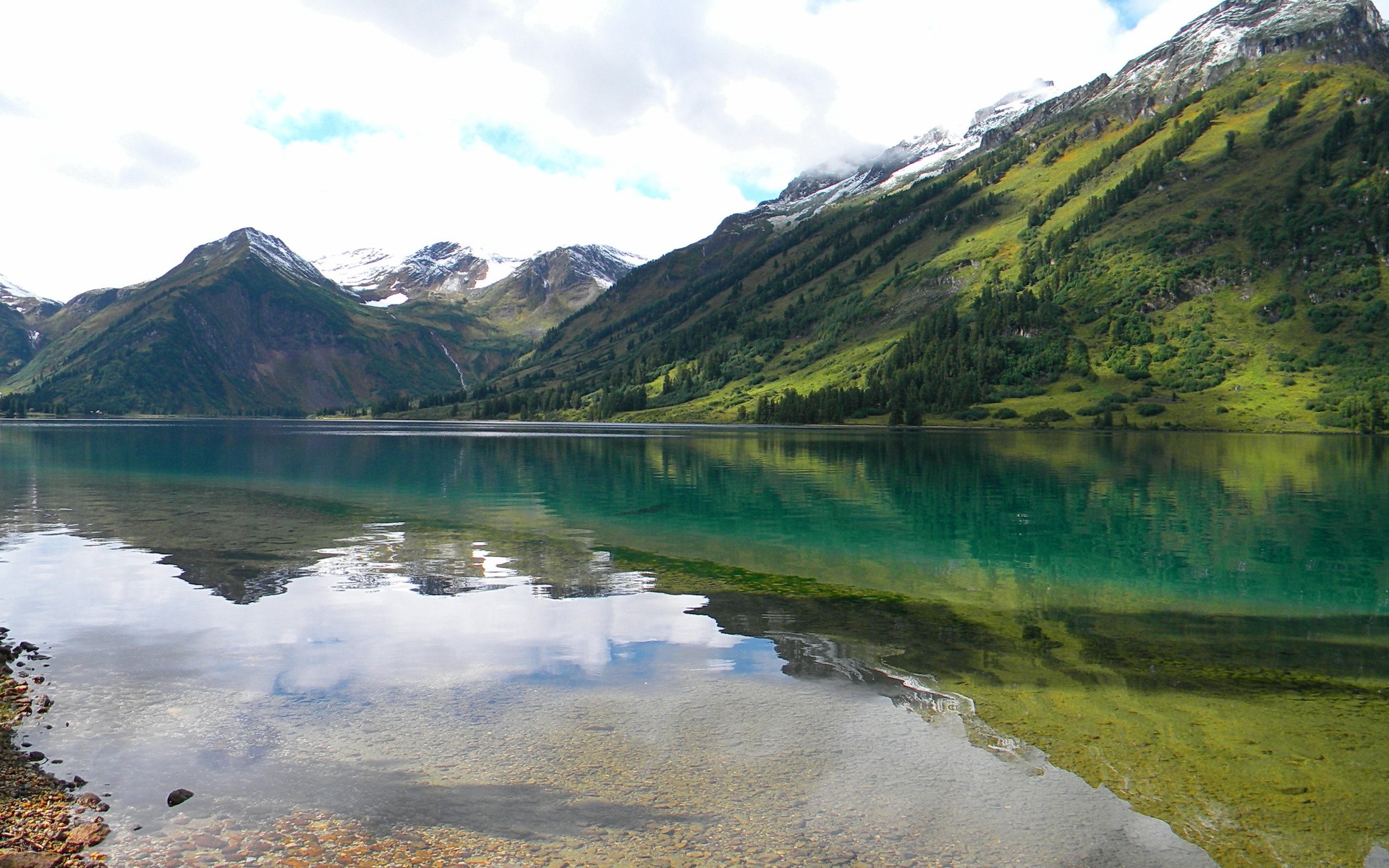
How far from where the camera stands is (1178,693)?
1877 centimetres

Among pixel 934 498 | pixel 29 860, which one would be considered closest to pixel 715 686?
pixel 29 860

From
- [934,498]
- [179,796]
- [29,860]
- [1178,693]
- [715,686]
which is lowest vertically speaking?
[934,498]

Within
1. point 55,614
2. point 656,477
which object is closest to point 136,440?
point 656,477

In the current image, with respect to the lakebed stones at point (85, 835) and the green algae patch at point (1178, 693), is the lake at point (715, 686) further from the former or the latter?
the lakebed stones at point (85, 835)

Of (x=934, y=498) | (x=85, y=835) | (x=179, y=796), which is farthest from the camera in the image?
(x=934, y=498)

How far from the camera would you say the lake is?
1222 centimetres

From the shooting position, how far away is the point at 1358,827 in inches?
487

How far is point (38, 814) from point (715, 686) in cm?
1198

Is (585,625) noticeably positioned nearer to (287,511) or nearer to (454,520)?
(454,520)

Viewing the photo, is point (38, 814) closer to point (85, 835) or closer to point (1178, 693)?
point (85, 835)

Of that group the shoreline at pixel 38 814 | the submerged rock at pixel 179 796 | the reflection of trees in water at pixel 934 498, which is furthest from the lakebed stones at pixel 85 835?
the reflection of trees in water at pixel 934 498

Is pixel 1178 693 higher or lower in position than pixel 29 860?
lower

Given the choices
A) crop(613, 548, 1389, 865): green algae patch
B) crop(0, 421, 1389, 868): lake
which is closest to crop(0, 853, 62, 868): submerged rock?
crop(0, 421, 1389, 868): lake

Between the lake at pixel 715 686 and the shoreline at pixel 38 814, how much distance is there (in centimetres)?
43
